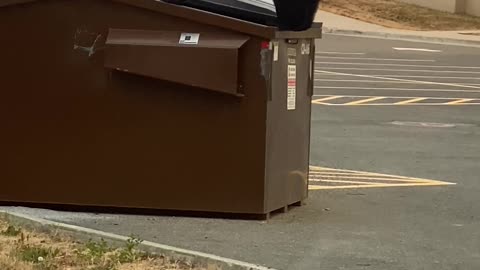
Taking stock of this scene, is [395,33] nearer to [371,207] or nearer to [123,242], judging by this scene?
[371,207]

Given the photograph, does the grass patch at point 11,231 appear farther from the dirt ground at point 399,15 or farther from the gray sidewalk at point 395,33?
the dirt ground at point 399,15

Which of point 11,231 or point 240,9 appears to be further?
point 240,9

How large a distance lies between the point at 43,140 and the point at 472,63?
978 inches

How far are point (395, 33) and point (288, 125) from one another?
113 feet

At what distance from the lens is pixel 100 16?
25.4 ft

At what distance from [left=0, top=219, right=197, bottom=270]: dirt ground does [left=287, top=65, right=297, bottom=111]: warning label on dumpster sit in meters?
2.05

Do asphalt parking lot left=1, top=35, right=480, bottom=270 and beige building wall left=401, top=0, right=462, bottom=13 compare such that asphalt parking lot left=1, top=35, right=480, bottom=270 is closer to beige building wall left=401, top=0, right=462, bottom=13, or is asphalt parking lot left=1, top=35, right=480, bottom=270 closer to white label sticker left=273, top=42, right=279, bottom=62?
white label sticker left=273, top=42, right=279, bottom=62

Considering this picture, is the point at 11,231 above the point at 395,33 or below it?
below

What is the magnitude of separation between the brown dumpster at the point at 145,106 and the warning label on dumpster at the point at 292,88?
0.02 meters

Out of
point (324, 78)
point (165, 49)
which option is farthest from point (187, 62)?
point (324, 78)

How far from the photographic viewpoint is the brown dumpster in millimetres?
7562

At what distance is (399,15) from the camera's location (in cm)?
4544

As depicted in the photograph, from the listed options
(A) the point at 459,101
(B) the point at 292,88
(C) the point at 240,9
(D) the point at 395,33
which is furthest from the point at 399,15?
(C) the point at 240,9

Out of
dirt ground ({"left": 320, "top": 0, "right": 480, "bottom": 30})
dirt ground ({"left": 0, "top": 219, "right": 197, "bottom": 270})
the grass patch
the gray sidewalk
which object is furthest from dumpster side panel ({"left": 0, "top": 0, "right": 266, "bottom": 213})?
dirt ground ({"left": 320, "top": 0, "right": 480, "bottom": 30})
